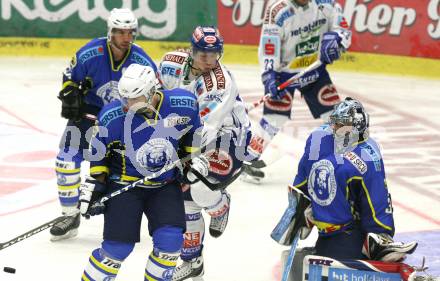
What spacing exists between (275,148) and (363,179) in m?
3.83

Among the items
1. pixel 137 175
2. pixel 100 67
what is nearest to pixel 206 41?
pixel 100 67

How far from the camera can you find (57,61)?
11.4 meters

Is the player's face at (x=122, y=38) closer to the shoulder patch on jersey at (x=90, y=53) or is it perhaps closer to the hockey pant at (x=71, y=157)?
the shoulder patch on jersey at (x=90, y=53)

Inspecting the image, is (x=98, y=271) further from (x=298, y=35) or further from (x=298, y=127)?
(x=298, y=127)

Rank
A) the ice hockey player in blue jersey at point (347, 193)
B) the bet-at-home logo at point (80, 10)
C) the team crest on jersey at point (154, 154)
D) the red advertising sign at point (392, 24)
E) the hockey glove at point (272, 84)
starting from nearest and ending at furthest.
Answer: the ice hockey player in blue jersey at point (347, 193), the team crest on jersey at point (154, 154), the hockey glove at point (272, 84), the red advertising sign at point (392, 24), the bet-at-home logo at point (80, 10)

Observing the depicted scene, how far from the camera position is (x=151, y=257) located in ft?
15.8

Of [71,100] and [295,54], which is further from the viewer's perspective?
[295,54]

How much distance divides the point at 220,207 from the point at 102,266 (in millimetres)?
1066

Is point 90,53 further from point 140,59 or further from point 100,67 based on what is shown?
point 140,59

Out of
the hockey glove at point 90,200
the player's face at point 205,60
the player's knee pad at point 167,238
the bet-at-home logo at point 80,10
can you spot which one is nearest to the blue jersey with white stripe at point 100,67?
the player's face at point 205,60

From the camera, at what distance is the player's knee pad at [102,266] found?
4.71 metres

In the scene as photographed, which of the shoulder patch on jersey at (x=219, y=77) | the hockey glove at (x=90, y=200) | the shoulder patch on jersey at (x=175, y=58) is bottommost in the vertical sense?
the hockey glove at (x=90, y=200)

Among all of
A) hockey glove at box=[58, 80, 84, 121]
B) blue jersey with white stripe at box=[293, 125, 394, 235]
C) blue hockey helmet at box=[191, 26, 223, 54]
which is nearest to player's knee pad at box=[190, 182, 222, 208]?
blue jersey with white stripe at box=[293, 125, 394, 235]

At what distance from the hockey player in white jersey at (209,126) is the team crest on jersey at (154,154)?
17.4 inches
